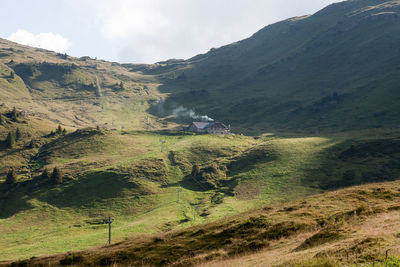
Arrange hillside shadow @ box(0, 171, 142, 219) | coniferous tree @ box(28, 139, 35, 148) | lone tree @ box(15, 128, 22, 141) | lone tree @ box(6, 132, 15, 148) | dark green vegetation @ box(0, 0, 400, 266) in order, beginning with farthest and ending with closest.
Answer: lone tree @ box(15, 128, 22, 141) < coniferous tree @ box(28, 139, 35, 148) < lone tree @ box(6, 132, 15, 148) < hillside shadow @ box(0, 171, 142, 219) < dark green vegetation @ box(0, 0, 400, 266)

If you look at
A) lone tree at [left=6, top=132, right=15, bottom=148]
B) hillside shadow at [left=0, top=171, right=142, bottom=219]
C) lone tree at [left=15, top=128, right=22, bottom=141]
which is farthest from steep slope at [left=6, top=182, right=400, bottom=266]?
lone tree at [left=15, top=128, right=22, bottom=141]

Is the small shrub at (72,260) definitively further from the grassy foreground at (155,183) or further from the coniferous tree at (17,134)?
the coniferous tree at (17,134)

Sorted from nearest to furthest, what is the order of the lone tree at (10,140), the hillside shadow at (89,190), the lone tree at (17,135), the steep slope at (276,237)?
the steep slope at (276,237), the hillside shadow at (89,190), the lone tree at (10,140), the lone tree at (17,135)

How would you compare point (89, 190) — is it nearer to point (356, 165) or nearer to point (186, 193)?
point (186, 193)

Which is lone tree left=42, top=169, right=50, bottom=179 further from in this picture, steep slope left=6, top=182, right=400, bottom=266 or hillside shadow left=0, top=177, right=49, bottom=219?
steep slope left=6, top=182, right=400, bottom=266

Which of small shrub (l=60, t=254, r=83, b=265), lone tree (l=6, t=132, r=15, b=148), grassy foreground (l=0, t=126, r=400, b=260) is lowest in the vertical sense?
grassy foreground (l=0, t=126, r=400, b=260)

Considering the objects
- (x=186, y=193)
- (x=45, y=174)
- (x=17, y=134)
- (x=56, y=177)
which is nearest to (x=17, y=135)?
(x=17, y=134)

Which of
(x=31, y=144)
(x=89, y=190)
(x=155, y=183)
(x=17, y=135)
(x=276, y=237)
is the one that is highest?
(x=17, y=135)

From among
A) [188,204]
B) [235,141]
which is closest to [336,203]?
[188,204]

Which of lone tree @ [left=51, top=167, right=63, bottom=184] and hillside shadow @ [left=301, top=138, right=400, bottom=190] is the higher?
lone tree @ [left=51, top=167, right=63, bottom=184]

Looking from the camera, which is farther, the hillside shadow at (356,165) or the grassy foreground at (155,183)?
the hillside shadow at (356,165)

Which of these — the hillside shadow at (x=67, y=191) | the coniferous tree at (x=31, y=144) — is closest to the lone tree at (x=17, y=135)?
the coniferous tree at (x=31, y=144)

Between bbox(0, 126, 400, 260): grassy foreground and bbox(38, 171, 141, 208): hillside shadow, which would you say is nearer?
bbox(0, 126, 400, 260): grassy foreground

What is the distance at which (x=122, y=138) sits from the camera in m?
168
